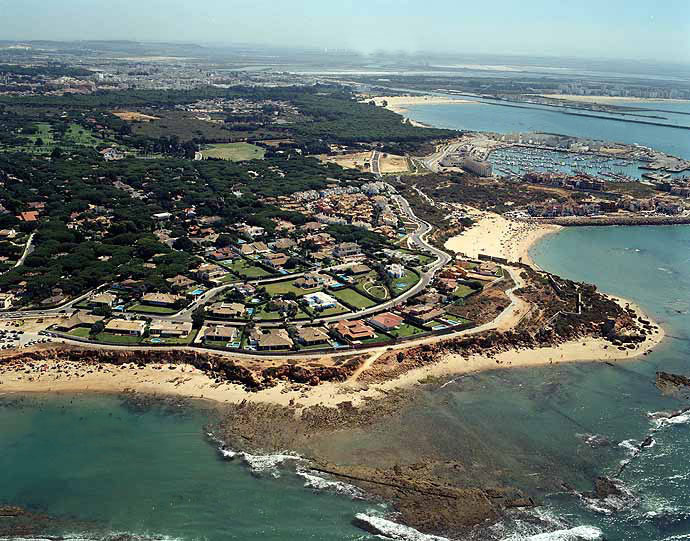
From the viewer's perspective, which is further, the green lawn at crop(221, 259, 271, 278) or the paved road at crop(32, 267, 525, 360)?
the green lawn at crop(221, 259, 271, 278)

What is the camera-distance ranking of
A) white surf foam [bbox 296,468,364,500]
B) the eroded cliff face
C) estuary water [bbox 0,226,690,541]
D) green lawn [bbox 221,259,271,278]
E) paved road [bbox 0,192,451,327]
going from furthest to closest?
green lawn [bbox 221,259,271,278]
paved road [bbox 0,192,451,327]
the eroded cliff face
white surf foam [bbox 296,468,364,500]
estuary water [bbox 0,226,690,541]

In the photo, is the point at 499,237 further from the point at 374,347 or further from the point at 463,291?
the point at 374,347

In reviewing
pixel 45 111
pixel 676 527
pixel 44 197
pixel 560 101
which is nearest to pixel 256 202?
pixel 44 197

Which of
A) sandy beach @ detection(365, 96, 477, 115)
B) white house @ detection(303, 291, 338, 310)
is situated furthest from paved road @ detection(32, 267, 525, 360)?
sandy beach @ detection(365, 96, 477, 115)

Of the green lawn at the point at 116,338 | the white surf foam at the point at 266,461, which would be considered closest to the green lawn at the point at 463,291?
the white surf foam at the point at 266,461

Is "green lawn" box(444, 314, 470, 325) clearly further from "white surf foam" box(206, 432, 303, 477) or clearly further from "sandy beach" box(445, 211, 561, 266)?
"white surf foam" box(206, 432, 303, 477)

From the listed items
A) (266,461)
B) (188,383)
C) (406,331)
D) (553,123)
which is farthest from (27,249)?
(553,123)

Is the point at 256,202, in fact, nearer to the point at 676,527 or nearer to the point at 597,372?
the point at 597,372
